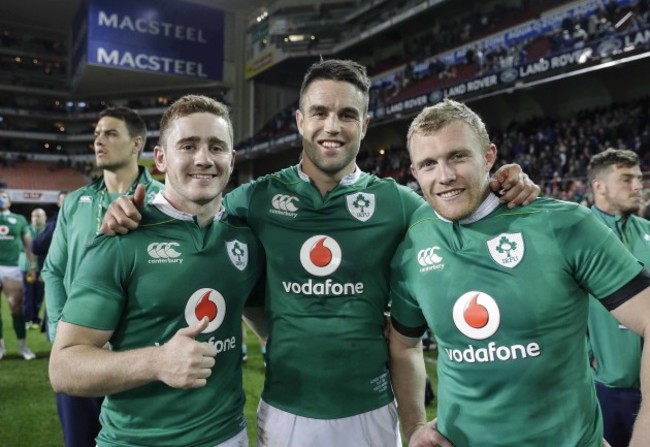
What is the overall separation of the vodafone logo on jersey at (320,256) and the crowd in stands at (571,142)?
9.74 m

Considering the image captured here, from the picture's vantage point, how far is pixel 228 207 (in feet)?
7.76

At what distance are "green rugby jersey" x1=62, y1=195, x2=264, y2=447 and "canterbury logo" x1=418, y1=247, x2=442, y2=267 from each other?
0.70 metres

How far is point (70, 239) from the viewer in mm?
3076

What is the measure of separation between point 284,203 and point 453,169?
0.78 metres

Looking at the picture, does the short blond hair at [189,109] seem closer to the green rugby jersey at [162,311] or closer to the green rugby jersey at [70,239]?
the green rugby jersey at [162,311]

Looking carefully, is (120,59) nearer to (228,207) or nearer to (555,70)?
(555,70)

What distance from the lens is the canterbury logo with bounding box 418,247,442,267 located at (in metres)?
1.86

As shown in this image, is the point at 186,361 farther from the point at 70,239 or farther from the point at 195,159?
the point at 70,239

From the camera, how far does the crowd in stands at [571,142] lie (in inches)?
489

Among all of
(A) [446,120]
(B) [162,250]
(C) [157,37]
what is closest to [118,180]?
(B) [162,250]

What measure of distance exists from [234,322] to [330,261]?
45cm

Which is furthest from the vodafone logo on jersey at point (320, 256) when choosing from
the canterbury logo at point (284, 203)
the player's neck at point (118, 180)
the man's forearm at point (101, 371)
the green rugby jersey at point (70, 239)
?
the player's neck at point (118, 180)

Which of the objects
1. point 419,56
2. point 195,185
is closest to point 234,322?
point 195,185

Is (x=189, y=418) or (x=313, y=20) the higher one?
(x=313, y=20)
